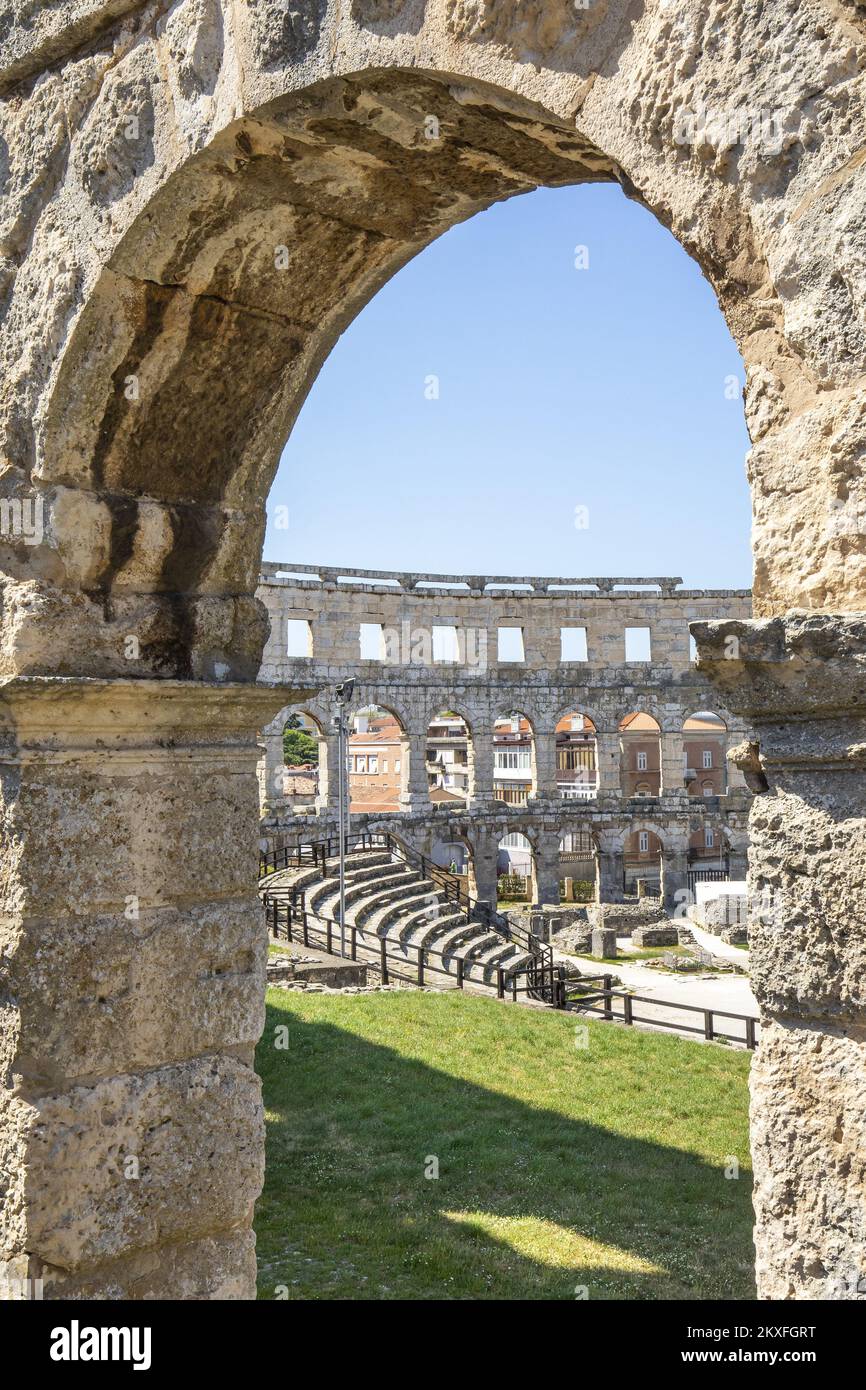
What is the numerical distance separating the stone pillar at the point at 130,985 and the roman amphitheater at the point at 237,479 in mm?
12

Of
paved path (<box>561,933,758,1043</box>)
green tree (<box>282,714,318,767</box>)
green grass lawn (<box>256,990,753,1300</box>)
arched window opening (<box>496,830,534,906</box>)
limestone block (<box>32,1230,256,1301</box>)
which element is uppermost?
green tree (<box>282,714,318,767</box>)

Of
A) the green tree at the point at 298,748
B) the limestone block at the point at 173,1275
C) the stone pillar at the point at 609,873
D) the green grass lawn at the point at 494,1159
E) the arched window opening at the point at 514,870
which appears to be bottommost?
the arched window opening at the point at 514,870

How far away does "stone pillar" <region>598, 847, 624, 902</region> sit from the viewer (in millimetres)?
31422

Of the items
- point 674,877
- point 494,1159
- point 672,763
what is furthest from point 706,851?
point 494,1159

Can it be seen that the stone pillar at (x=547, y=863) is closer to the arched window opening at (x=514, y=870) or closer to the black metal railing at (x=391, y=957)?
the arched window opening at (x=514, y=870)

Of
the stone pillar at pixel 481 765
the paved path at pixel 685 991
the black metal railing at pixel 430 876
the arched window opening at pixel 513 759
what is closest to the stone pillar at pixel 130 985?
the paved path at pixel 685 991

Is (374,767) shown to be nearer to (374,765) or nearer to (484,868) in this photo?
(374,765)

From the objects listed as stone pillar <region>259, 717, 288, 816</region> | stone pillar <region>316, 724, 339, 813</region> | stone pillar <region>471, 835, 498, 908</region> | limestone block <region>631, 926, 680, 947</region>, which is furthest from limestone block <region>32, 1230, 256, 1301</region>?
stone pillar <region>471, 835, 498, 908</region>

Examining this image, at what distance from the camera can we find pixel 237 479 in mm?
4359

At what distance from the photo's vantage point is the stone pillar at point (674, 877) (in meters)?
30.8

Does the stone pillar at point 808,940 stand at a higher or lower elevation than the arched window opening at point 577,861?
higher

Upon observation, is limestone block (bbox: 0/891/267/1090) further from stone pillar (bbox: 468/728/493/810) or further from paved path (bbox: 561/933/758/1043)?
stone pillar (bbox: 468/728/493/810)

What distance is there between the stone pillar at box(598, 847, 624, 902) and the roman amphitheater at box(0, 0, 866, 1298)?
27.8m

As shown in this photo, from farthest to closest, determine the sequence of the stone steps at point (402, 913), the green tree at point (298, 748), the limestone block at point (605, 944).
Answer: the green tree at point (298, 748) < the limestone block at point (605, 944) < the stone steps at point (402, 913)
